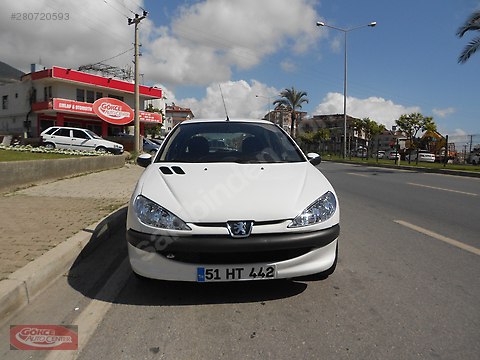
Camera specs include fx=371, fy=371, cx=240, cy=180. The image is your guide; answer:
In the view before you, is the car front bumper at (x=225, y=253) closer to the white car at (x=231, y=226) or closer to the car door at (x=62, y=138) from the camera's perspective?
the white car at (x=231, y=226)

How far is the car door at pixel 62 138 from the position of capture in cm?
1962

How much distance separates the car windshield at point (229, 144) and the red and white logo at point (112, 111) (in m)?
22.5

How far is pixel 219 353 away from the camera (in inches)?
89.4

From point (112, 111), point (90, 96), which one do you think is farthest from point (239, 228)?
point (90, 96)

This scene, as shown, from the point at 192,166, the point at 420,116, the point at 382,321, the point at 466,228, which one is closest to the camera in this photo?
the point at 382,321

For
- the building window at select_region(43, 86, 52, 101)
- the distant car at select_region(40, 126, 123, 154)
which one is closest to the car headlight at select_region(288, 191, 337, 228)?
the distant car at select_region(40, 126, 123, 154)

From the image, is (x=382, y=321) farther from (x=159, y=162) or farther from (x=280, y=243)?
(x=159, y=162)

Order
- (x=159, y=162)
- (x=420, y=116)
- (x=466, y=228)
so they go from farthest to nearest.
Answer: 1. (x=420, y=116)
2. (x=466, y=228)
3. (x=159, y=162)

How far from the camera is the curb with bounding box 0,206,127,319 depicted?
9.01ft

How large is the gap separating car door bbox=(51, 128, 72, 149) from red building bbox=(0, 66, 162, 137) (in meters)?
8.16

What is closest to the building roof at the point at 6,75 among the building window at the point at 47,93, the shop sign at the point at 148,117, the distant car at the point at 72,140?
the building window at the point at 47,93

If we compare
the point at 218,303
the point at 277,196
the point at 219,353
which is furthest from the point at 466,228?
the point at 219,353

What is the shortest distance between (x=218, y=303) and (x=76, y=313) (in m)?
1.07

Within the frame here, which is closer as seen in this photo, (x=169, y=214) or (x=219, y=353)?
(x=219, y=353)
